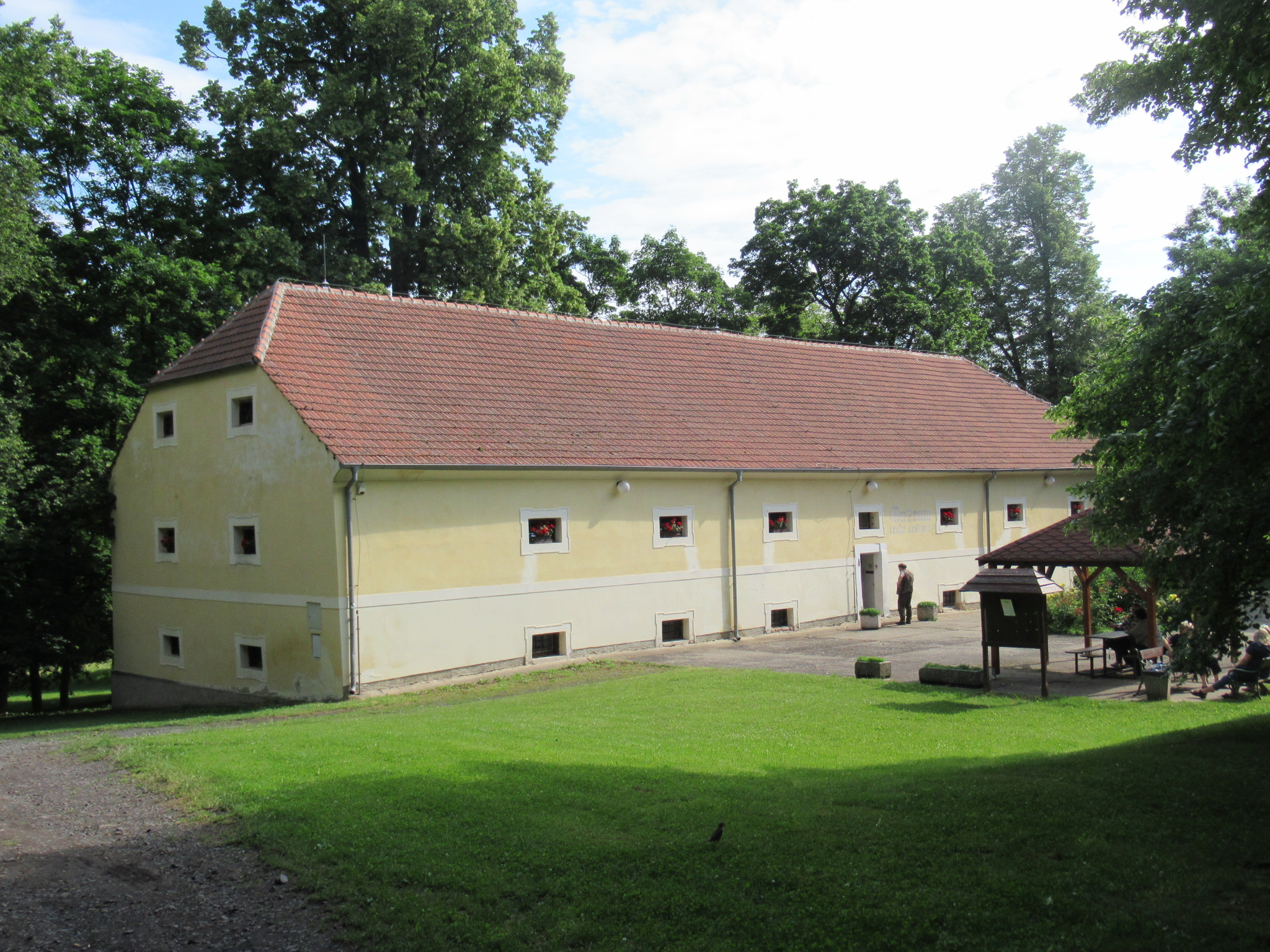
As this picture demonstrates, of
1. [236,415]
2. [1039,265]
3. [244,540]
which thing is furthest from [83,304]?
[1039,265]

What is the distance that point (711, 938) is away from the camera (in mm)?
6152

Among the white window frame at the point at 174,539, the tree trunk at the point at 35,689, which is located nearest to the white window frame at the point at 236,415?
the white window frame at the point at 174,539

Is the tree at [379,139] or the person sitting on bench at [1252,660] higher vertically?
the tree at [379,139]

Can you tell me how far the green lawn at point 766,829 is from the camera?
6.31 metres

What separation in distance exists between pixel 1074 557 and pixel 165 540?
20685 millimetres

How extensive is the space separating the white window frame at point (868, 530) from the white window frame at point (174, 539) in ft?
58.2

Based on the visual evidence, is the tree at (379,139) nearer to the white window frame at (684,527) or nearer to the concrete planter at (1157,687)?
the white window frame at (684,527)

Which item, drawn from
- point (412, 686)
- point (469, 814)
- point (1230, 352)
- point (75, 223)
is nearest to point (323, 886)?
point (469, 814)

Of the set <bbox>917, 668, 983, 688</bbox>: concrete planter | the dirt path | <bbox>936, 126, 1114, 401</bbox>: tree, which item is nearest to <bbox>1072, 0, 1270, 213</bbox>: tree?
the dirt path

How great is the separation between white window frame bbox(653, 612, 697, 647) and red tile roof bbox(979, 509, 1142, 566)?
7640mm

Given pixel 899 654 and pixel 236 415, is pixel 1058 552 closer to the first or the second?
pixel 899 654

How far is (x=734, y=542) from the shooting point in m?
26.5

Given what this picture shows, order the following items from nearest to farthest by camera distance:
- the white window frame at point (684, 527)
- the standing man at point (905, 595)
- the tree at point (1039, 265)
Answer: the white window frame at point (684, 527) → the standing man at point (905, 595) → the tree at point (1039, 265)

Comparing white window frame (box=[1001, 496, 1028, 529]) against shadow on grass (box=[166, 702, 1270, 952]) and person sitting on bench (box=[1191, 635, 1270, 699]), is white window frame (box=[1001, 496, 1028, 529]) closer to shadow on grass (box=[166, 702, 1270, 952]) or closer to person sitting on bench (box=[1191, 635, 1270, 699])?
person sitting on bench (box=[1191, 635, 1270, 699])
